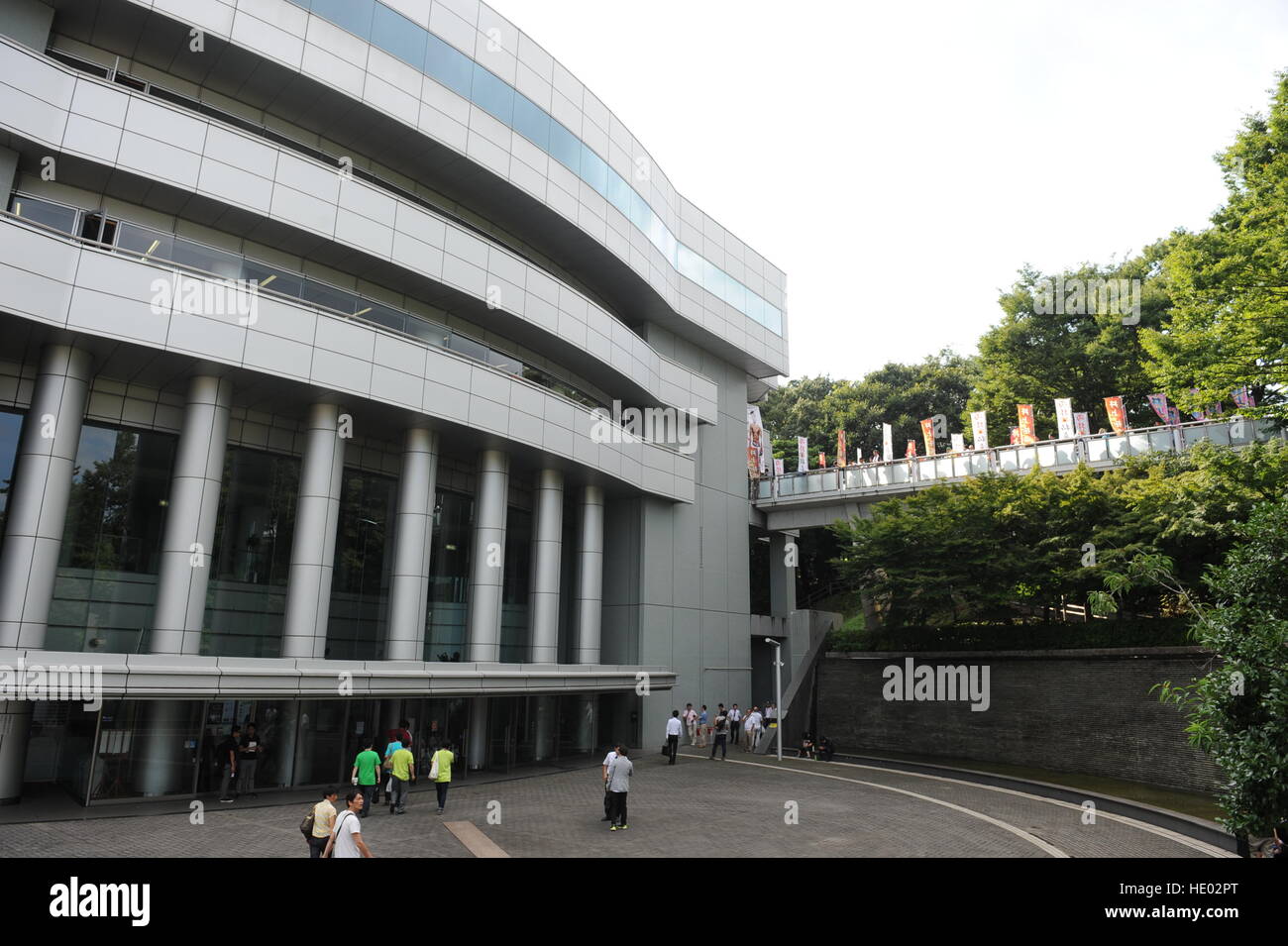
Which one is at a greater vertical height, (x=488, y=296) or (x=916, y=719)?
(x=488, y=296)

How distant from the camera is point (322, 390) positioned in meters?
20.9

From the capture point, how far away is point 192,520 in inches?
747

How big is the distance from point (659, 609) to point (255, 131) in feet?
70.2

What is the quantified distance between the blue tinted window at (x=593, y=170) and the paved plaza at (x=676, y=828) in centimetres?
2119

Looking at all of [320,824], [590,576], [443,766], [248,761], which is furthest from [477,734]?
[320,824]

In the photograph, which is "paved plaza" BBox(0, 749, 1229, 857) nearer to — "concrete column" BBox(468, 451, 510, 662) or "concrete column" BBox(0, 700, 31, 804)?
"concrete column" BBox(0, 700, 31, 804)

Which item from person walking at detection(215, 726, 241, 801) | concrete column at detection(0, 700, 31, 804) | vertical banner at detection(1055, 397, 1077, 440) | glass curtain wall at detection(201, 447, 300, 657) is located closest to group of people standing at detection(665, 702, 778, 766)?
glass curtain wall at detection(201, 447, 300, 657)

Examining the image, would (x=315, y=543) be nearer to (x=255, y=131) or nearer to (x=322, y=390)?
(x=322, y=390)

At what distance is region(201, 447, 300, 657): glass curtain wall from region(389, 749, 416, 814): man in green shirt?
24.2 ft

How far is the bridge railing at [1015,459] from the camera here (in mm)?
29672

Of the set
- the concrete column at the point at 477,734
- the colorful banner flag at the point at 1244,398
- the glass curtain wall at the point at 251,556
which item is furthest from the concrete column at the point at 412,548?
the colorful banner flag at the point at 1244,398

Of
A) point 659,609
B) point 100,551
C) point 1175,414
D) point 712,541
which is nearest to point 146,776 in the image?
point 100,551
